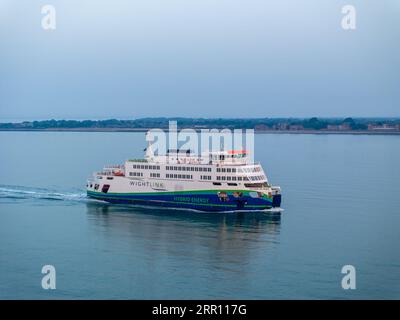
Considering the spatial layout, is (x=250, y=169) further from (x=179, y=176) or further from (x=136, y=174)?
(x=136, y=174)

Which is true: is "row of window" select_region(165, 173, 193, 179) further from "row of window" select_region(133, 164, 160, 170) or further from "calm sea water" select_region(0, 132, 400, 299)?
"calm sea water" select_region(0, 132, 400, 299)

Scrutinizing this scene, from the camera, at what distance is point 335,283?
2253cm

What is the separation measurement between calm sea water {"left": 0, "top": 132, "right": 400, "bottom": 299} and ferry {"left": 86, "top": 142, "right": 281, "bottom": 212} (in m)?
0.84

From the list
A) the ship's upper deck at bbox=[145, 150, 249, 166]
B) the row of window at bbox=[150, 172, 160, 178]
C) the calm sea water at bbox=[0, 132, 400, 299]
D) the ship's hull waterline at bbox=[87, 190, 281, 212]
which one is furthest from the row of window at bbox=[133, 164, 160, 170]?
the calm sea water at bbox=[0, 132, 400, 299]

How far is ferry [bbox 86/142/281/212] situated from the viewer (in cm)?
3462

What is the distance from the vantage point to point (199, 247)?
27.2 m

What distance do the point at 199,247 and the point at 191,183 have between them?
8852 millimetres

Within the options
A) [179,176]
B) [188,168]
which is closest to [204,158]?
[188,168]

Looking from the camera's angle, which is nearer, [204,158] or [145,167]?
[204,158]

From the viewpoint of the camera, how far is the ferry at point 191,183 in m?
34.6

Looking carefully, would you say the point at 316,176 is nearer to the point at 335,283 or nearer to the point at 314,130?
the point at 335,283
